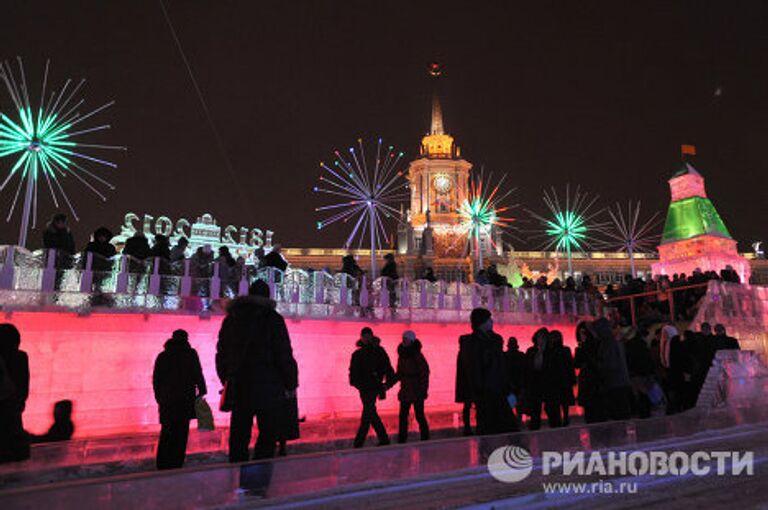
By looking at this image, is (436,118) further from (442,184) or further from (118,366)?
(118,366)

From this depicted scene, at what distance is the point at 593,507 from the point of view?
4.29 m

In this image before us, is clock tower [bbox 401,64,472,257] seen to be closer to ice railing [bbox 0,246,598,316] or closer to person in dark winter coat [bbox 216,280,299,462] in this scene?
ice railing [bbox 0,246,598,316]

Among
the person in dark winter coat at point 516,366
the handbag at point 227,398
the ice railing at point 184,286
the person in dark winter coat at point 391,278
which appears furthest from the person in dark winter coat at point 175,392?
the person in dark winter coat at point 391,278

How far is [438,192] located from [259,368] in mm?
79296

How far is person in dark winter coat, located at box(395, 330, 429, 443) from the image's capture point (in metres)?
9.05

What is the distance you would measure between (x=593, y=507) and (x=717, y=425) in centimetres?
503

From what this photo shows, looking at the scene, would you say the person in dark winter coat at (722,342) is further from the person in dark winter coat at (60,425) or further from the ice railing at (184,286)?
the person in dark winter coat at (60,425)

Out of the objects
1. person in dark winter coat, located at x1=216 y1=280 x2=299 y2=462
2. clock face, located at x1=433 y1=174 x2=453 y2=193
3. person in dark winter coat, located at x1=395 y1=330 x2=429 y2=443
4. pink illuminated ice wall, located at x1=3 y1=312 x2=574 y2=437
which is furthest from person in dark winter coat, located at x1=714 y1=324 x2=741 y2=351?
clock face, located at x1=433 y1=174 x2=453 y2=193

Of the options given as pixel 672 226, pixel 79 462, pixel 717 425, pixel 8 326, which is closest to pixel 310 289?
pixel 79 462

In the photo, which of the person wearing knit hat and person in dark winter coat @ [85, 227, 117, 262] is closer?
the person wearing knit hat

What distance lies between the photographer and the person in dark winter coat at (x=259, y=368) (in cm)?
497

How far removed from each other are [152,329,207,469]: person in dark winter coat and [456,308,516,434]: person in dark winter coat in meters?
3.23

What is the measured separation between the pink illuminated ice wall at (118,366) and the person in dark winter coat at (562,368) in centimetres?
514

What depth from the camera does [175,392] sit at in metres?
6.27
